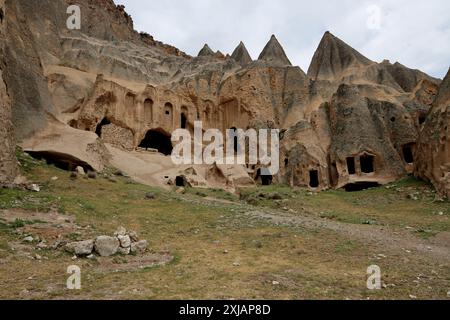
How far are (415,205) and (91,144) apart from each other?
22.0 meters

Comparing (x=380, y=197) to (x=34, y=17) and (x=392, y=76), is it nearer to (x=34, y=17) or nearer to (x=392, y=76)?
(x=392, y=76)

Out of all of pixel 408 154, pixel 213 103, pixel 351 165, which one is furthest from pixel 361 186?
pixel 213 103

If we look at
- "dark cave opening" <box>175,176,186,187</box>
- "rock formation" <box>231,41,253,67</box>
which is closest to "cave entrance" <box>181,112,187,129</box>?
"dark cave opening" <box>175,176,186,187</box>

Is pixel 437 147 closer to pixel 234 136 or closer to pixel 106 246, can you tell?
pixel 106 246

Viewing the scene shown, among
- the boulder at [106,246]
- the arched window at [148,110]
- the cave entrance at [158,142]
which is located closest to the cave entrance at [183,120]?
the cave entrance at [158,142]

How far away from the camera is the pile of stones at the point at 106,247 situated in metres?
9.67

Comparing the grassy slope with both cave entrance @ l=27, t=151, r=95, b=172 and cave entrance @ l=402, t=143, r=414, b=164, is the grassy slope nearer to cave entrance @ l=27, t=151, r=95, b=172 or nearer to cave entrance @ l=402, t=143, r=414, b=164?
cave entrance @ l=27, t=151, r=95, b=172

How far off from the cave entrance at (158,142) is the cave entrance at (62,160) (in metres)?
21.5

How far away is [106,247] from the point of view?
32.1 feet

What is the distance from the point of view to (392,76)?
5175cm

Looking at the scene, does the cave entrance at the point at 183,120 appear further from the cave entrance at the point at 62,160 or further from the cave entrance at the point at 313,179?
the cave entrance at the point at 62,160

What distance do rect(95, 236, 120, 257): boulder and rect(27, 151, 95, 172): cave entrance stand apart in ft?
47.5

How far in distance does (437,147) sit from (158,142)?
3174cm

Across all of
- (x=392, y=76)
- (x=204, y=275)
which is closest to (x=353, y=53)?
(x=392, y=76)
